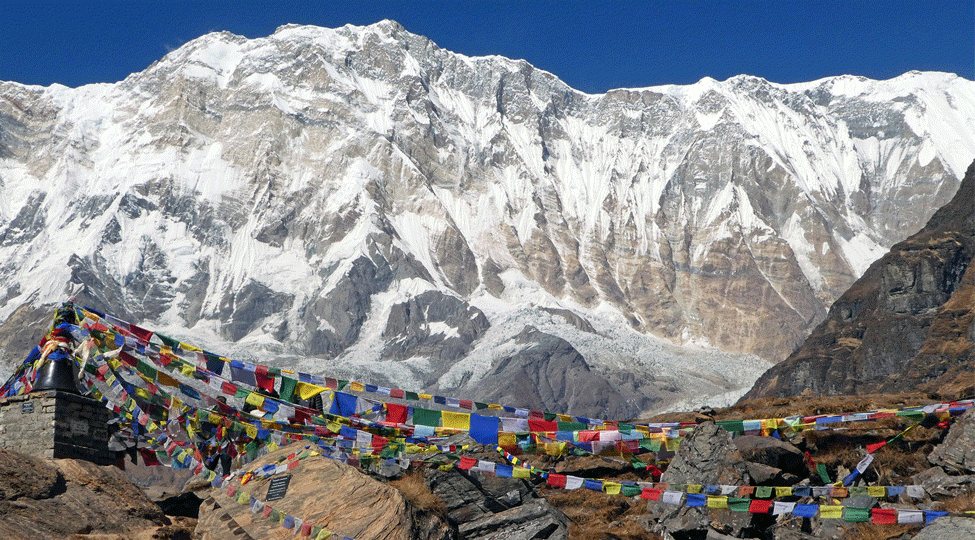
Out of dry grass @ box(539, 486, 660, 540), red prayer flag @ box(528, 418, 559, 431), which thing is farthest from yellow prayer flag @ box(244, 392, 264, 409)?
dry grass @ box(539, 486, 660, 540)

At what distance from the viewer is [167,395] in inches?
786

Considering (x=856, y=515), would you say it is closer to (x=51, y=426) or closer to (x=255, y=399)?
(x=255, y=399)

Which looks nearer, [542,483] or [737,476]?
[737,476]

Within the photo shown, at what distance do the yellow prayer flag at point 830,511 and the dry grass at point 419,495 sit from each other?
5788 mm

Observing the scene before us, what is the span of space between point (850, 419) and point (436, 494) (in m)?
8.18

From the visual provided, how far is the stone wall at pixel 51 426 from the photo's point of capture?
18531mm

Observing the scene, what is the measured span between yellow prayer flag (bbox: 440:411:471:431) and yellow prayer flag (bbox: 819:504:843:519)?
5940mm

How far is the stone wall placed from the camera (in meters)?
18.5

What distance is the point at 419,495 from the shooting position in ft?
49.5

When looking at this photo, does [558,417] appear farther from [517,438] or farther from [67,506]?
[67,506]

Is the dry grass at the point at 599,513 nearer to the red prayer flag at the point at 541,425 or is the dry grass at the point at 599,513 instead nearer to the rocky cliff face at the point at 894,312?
the red prayer flag at the point at 541,425

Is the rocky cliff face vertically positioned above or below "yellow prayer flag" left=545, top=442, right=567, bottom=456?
above

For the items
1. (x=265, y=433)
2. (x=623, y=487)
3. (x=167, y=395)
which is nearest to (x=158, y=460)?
(x=167, y=395)

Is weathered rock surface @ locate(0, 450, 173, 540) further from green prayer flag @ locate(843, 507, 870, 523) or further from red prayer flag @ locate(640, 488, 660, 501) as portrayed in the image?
green prayer flag @ locate(843, 507, 870, 523)
